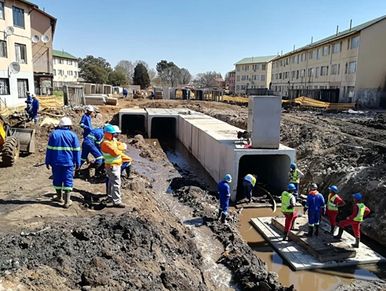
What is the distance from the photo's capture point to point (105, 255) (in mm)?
5453

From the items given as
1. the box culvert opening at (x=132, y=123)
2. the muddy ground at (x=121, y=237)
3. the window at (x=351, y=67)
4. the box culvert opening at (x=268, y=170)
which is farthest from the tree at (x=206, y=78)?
the muddy ground at (x=121, y=237)

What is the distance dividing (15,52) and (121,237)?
29.5m

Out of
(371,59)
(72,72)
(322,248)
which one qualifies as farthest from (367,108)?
(72,72)

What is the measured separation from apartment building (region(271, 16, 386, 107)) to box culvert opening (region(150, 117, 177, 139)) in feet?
42.5

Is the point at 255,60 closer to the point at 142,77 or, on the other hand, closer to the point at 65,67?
the point at 142,77

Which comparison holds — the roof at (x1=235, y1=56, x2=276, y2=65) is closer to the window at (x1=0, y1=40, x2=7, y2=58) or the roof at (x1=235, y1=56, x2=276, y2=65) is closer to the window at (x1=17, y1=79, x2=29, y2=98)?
the window at (x1=17, y1=79, x2=29, y2=98)

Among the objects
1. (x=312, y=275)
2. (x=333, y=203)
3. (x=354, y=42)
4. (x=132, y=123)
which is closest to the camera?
(x=312, y=275)

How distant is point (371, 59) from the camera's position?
4169cm

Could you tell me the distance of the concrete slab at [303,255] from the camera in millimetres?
8609

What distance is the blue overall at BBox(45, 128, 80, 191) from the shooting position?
6.96m

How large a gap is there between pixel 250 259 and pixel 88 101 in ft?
106

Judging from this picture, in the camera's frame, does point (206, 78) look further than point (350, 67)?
Yes

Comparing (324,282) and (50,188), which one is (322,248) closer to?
(324,282)

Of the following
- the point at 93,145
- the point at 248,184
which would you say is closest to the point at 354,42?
the point at 248,184
